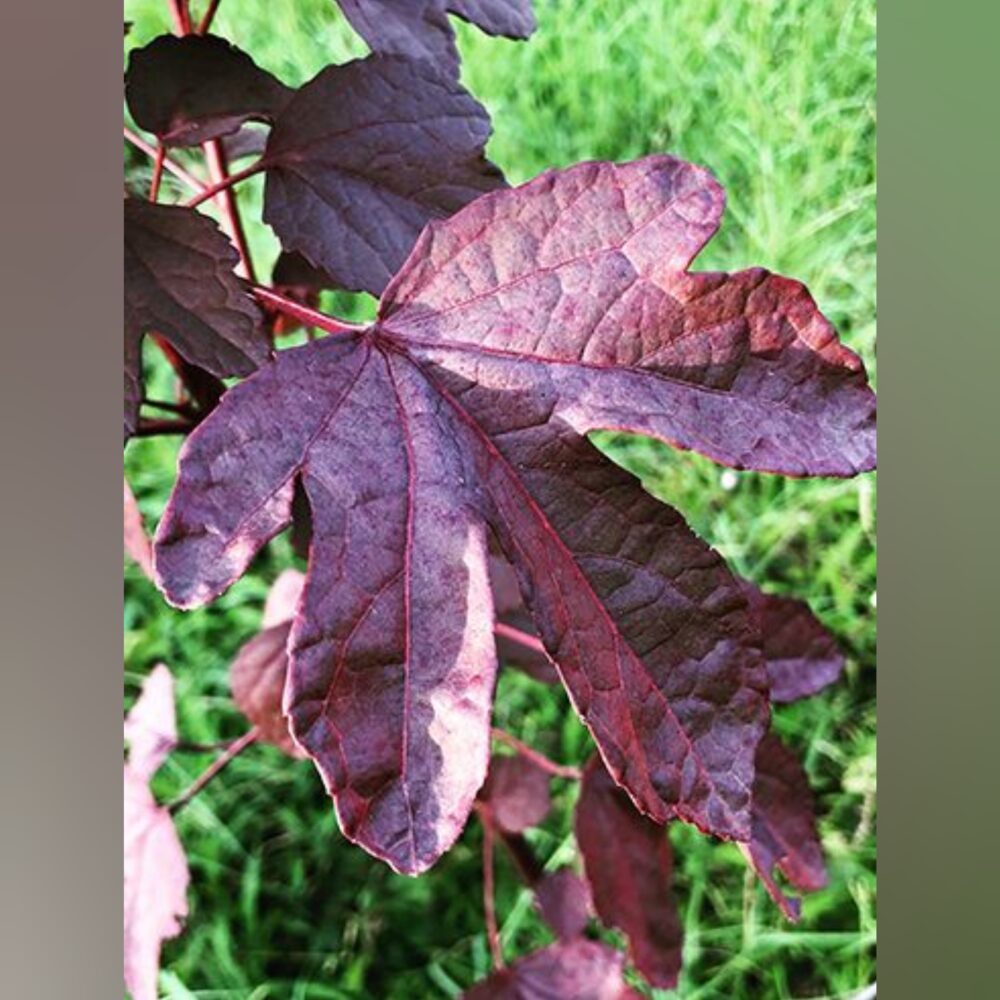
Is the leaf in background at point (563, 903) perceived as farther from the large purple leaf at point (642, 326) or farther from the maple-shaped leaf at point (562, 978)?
the large purple leaf at point (642, 326)

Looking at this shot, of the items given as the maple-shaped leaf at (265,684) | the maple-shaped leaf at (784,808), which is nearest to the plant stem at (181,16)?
the maple-shaped leaf at (265,684)
